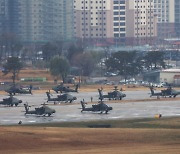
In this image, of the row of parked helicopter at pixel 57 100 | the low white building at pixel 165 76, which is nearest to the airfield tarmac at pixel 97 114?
the row of parked helicopter at pixel 57 100

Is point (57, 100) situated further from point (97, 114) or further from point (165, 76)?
point (165, 76)

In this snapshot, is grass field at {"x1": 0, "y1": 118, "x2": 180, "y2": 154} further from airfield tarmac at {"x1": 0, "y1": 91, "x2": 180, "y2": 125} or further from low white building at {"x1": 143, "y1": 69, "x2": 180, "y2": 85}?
low white building at {"x1": 143, "y1": 69, "x2": 180, "y2": 85}

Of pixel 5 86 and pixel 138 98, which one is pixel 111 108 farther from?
pixel 5 86

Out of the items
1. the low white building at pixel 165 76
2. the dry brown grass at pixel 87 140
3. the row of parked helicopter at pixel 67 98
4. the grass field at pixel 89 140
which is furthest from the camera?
the low white building at pixel 165 76

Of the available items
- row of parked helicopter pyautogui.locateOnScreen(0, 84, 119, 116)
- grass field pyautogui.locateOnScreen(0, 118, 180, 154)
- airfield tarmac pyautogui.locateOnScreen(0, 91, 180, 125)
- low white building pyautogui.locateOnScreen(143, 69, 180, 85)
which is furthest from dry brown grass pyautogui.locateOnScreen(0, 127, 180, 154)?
low white building pyautogui.locateOnScreen(143, 69, 180, 85)

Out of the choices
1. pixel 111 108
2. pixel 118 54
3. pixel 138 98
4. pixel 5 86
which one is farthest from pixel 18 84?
pixel 111 108

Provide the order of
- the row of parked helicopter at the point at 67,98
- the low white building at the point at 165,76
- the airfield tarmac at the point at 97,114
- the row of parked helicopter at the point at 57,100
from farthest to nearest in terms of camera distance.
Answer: the low white building at the point at 165,76 < the row of parked helicopter at the point at 67,98 < the row of parked helicopter at the point at 57,100 < the airfield tarmac at the point at 97,114

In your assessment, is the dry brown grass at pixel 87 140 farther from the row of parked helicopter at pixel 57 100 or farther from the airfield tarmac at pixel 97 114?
the row of parked helicopter at pixel 57 100
